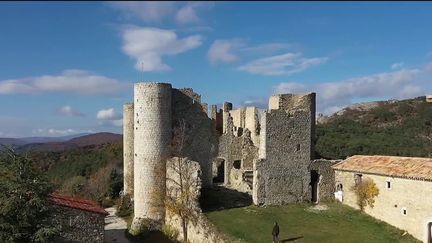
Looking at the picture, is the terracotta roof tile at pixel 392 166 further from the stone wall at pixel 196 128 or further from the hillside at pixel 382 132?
the hillside at pixel 382 132

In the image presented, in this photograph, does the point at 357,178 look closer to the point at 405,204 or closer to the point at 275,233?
the point at 405,204

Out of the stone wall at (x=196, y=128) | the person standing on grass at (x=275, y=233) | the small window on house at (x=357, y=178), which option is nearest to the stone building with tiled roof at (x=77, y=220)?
the person standing on grass at (x=275, y=233)

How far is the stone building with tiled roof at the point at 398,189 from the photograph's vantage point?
23734 mm

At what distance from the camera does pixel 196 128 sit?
1305 inches

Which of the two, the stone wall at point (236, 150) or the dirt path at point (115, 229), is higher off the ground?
the stone wall at point (236, 150)

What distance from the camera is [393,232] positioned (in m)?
25.2

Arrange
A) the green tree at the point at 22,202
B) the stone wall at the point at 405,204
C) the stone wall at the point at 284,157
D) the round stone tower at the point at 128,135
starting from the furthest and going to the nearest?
1. the round stone tower at the point at 128,135
2. the stone wall at the point at 284,157
3. the stone wall at the point at 405,204
4. the green tree at the point at 22,202

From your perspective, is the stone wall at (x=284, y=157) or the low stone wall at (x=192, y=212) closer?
the low stone wall at (x=192, y=212)

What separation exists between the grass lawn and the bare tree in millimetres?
1353

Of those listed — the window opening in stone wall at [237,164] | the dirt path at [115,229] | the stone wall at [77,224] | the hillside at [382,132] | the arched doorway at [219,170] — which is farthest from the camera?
the hillside at [382,132]

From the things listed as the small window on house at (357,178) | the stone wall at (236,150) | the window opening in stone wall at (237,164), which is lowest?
the small window on house at (357,178)

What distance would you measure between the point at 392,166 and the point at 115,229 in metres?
18.4

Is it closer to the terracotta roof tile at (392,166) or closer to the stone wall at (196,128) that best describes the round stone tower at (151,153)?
the stone wall at (196,128)

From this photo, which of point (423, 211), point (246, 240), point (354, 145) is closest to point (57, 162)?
point (354, 145)
